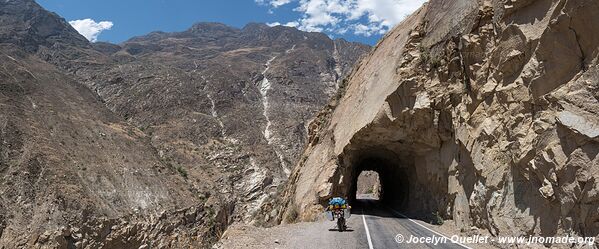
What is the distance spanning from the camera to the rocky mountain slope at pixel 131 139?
36625 mm

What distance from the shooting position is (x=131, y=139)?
180 feet

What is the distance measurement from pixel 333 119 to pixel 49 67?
6265 centimetres

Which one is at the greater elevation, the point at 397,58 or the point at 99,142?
the point at 397,58

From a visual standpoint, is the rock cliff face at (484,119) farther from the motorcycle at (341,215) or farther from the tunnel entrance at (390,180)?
the motorcycle at (341,215)

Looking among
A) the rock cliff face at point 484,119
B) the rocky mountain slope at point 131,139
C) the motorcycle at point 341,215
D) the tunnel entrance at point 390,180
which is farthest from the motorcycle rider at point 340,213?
the rocky mountain slope at point 131,139

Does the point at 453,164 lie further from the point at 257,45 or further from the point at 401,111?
the point at 257,45

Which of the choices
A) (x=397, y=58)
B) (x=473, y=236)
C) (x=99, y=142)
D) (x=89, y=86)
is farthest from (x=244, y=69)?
(x=473, y=236)

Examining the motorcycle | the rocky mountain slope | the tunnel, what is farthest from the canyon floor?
the rocky mountain slope

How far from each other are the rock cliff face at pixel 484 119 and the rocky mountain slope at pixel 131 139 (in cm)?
1717

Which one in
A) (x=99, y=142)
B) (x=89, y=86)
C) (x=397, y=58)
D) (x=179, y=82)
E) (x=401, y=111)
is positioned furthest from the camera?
(x=179, y=82)

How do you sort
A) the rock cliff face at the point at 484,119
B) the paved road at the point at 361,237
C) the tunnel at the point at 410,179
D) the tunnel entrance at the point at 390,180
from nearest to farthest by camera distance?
the rock cliff face at the point at 484,119, the paved road at the point at 361,237, the tunnel at the point at 410,179, the tunnel entrance at the point at 390,180

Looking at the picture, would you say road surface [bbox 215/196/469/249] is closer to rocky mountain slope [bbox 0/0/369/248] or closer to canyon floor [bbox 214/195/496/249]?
canyon floor [bbox 214/195/496/249]

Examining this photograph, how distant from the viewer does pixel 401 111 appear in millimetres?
20438

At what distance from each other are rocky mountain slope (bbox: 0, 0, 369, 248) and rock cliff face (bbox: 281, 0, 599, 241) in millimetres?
17175
